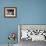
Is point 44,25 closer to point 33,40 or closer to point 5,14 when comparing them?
point 33,40

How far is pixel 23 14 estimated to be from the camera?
15.6ft

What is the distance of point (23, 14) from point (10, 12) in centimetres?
48

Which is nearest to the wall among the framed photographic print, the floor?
the framed photographic print

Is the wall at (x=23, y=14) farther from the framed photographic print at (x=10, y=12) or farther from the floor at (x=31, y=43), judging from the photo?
the floor at (x=31, y=43)

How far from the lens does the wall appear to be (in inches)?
186

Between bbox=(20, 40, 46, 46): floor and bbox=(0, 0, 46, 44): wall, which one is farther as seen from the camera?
bbox=(0, 0, 46, 44): wall

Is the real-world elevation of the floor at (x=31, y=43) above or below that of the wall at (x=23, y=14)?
below

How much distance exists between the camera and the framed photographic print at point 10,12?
4.74 m

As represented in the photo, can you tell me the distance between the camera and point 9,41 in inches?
182

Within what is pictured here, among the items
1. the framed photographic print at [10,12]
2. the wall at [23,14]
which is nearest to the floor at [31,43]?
the wall at [23,14]

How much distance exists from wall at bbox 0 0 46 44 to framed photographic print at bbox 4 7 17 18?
11 centimetres

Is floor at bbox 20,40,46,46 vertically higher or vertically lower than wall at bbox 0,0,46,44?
lower

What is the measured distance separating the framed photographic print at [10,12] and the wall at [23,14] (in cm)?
11

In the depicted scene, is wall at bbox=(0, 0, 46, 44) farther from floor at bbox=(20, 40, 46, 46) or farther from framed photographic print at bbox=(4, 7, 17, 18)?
floor at bbox=(20, 40, 46, 46)
